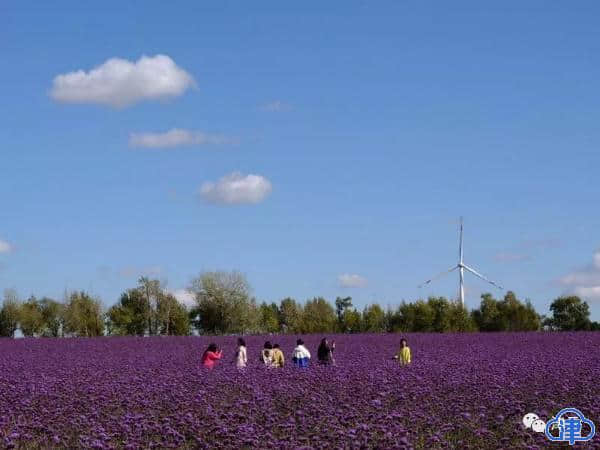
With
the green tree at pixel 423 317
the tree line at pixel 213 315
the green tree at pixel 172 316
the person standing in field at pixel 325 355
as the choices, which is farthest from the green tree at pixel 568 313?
the person standing in field at pixel 325 355

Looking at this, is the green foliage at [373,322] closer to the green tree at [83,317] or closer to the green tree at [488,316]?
the green tree at [488,316]

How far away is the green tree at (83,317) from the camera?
7319 centimetres

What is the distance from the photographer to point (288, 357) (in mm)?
31359

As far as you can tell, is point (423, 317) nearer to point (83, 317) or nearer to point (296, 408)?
point (83, 317)

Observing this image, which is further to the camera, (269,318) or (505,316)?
(269,318)

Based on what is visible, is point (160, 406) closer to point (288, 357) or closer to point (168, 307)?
point (288, 357)

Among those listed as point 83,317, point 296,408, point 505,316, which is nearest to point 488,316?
point 505,316

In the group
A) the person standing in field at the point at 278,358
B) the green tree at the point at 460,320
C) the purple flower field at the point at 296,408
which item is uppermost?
the green tree at the point at 460,320

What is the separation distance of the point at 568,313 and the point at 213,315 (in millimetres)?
27984

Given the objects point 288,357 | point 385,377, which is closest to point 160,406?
point 385,377

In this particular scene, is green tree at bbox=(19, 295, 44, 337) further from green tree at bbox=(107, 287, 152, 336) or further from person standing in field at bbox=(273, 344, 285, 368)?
person standing in field at bbox=(273, 344, 285, 368)

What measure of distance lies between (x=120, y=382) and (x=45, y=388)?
4.49 feet

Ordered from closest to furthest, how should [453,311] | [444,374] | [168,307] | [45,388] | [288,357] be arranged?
[45,388], [444,374], [288,357], [453,311], [168,307]

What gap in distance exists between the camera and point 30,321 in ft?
240
